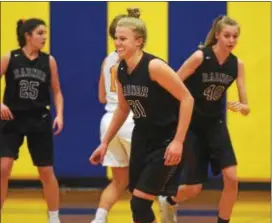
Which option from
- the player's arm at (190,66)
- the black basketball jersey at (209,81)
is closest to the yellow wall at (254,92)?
the black basketball jersey at (209,81)

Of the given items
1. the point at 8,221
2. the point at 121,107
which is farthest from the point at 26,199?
the point at 121,107

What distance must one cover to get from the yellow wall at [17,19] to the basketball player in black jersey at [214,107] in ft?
9.38

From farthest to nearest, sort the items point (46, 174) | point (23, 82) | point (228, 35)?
1. point (46, 174)
2. point (23, 82)
3. point (228, 35)

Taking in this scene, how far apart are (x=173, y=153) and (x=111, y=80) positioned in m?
1.58

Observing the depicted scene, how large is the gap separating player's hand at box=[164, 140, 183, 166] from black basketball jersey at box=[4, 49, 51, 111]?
4.78 feet

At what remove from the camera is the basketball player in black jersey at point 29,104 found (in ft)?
17.4

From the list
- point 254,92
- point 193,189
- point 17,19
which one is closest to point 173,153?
point 193,189

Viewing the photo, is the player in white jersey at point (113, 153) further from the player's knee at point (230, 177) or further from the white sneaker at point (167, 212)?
the player's knee at point (230, 177)

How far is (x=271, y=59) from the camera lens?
761 cm

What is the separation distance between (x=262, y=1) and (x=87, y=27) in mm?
1933

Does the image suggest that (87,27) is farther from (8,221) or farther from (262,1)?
(8,221)

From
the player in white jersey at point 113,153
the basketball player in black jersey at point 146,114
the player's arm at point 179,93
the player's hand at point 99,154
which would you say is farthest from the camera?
the player in white jersey at point 113,153

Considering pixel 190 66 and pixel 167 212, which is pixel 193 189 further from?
pixel 190 66

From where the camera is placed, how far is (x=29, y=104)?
534 centimetres
